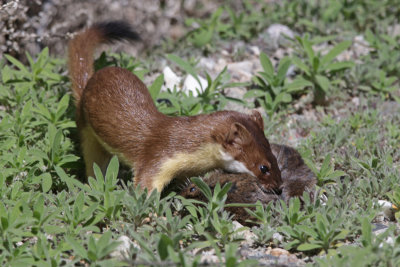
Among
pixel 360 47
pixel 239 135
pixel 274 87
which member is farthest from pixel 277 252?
pixel 360 47

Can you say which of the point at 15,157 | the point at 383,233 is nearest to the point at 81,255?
the point at 15,157

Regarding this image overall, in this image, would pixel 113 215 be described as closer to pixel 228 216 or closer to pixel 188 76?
pixel 228 216

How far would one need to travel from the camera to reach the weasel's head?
13.0 ft

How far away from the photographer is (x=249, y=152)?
4.02m

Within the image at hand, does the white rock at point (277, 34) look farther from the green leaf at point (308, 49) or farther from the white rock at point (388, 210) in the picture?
the white rock at point (388, 210)

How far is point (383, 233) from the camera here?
3467mm

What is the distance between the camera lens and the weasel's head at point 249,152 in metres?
3.96

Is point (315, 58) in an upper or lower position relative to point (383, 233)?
upper

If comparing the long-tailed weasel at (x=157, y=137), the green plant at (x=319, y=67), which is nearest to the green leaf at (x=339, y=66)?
the green plant at (x=319, y=67)

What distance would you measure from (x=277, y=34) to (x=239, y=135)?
317 centimetres

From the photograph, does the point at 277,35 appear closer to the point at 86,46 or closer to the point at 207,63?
the point at 207,63

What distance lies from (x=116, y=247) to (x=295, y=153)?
1789mm

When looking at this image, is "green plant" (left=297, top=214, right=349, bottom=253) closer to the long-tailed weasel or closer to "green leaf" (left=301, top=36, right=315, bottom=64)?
the long-tailed weasel

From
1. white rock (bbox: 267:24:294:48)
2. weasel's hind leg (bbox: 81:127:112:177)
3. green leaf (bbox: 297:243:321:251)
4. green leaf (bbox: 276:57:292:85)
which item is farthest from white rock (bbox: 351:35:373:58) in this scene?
green leaf (bbox: 297:243:321:251)
